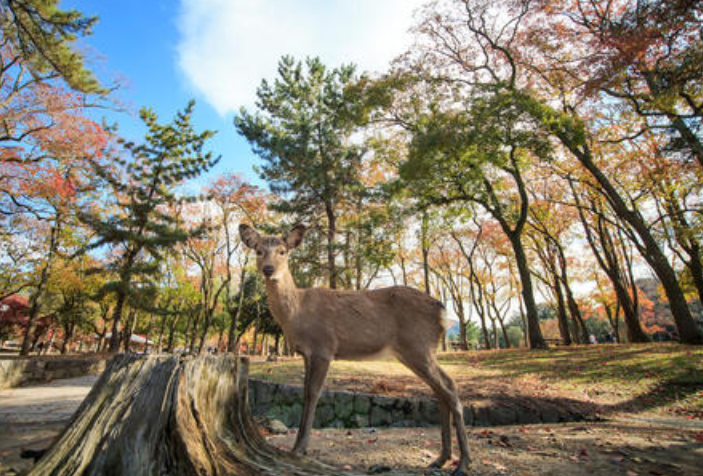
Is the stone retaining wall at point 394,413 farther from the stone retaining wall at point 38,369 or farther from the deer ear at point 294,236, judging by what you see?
the stone retaining wall at point 38,369

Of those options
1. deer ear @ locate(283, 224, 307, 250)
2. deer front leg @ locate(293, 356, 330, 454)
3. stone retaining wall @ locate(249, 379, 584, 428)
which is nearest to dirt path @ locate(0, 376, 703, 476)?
deer front leg @ locate(293, 356, 330, 454)

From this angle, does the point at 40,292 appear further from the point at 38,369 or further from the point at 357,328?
the point at 357,328

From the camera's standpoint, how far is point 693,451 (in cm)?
374

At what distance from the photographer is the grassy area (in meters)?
7.51

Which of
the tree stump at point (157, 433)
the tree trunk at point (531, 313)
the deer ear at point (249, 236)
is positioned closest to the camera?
the tree stump at point (157, 433)

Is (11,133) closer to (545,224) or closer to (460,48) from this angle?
(460,48)

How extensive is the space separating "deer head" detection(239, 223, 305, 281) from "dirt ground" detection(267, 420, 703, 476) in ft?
6.23

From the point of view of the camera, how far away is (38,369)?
1066 cm

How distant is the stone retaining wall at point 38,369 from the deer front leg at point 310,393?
694 centimetres

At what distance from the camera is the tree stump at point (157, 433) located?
1.80 m

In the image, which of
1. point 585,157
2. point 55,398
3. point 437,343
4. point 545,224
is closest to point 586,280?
point 545,224

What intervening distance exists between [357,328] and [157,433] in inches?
73.1

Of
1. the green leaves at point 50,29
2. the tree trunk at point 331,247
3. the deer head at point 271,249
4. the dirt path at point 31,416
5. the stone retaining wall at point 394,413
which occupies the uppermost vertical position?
the green leaves at point 50,29

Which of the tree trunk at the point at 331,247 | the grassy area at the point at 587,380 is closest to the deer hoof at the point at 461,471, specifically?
the grassy area at the point at 587,380
